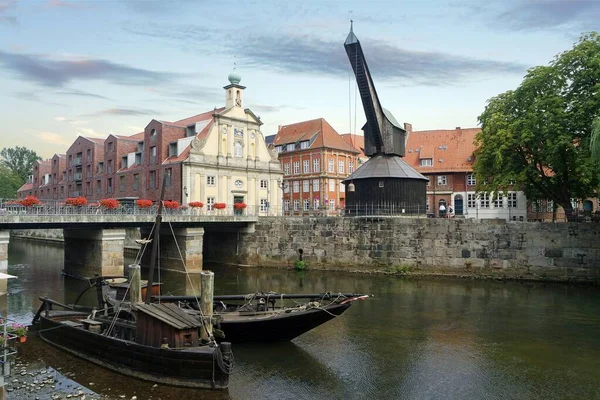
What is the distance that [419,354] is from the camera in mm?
17812

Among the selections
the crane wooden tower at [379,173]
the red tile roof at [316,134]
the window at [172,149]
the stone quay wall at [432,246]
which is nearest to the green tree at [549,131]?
the stone quay wall at [432,246]

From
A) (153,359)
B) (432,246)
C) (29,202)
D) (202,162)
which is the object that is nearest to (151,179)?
(202,162)

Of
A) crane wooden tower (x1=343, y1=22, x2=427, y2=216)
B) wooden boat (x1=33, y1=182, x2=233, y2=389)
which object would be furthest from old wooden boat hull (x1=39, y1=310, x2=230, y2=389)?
crane wooden tower (x1=343, y1=22, x2=427, y2=216)

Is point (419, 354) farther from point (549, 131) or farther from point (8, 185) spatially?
point (8, 185)

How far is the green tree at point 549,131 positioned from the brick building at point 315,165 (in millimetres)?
30467

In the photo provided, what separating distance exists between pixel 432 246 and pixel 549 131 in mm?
10942

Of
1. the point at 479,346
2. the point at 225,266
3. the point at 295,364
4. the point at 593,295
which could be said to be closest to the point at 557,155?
the point at 593,295

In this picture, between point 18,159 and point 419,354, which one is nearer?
point 419,354

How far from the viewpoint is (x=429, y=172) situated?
58.1 meters

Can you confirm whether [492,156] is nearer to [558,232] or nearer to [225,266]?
[558,232]

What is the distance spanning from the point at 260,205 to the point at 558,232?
29.2 metres

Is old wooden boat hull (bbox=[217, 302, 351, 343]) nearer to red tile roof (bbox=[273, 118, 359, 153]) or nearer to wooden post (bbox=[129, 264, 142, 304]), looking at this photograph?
wooden post (bbox=[129, 264, 142, 304])

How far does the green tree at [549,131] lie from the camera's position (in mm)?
31125

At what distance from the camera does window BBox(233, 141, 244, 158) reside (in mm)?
51794
